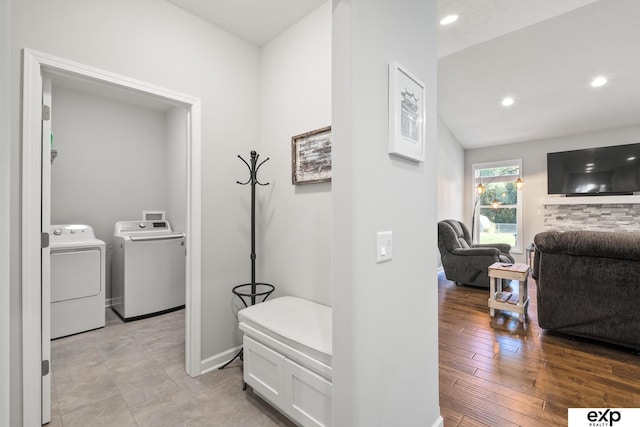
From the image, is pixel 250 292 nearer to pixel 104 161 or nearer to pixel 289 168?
pixel 289 168

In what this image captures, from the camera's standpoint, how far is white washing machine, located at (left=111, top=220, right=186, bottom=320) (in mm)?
3379

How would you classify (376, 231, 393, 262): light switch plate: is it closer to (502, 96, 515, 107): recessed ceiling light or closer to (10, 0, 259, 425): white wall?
(10, 0, 259, 425): white wall

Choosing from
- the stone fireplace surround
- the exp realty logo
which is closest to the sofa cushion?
the exp realty logo

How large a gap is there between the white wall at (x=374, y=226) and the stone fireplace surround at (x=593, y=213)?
5.98 m

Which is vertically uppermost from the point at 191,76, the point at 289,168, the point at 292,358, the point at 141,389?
the point at 191,76

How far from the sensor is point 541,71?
13.8ft

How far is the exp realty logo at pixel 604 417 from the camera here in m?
1.71

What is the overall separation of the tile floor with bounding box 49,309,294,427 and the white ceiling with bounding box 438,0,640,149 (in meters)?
3.43

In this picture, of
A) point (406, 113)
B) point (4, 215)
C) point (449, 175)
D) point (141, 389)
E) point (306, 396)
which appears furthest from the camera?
point (449, 175)

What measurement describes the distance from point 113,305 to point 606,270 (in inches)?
207

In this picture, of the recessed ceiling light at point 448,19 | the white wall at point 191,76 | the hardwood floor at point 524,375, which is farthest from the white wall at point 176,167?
the hardwood floor at point 524,375

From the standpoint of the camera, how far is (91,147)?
12.5ft

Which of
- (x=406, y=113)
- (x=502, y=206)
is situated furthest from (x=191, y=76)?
(x=502, y=206)

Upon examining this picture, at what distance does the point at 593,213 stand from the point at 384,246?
6.53 metres
